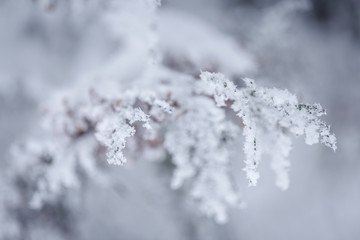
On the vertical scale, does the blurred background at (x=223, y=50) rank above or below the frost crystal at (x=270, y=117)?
above

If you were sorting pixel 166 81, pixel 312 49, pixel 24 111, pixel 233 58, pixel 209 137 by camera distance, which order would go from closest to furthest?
pixel 209 137
pixel 166 81
pixel 233 58
pixel 312 49
pixel 24 111

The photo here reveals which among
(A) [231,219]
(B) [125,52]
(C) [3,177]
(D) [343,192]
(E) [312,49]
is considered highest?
(E) [312,49]

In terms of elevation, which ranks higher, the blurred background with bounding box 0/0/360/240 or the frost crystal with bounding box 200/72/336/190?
the blurred background with bounding box 0/0/360/240

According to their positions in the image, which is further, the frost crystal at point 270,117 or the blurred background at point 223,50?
the blurred background at point 223,50

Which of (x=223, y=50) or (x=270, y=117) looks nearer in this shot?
(x=270, y=117)

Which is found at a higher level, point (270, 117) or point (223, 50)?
point (223, 50)

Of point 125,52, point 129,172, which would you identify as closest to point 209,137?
point 125,52

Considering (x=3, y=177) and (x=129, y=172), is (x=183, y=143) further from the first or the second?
(x=3, y=177)

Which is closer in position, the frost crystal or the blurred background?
the frost crystal
